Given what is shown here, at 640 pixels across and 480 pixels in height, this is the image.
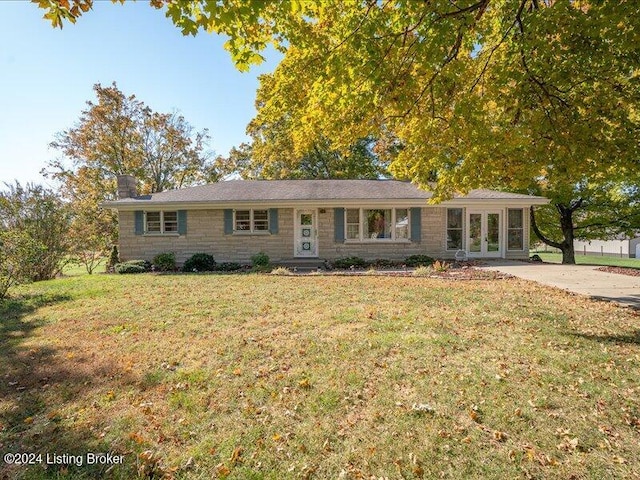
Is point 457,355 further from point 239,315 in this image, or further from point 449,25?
point 449,25

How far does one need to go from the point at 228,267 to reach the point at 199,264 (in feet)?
3.77

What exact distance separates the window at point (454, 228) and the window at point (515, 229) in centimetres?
229

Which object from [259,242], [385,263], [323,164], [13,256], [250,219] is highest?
[323,164]

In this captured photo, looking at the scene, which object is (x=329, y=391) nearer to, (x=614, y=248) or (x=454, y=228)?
(x=454, y=228)

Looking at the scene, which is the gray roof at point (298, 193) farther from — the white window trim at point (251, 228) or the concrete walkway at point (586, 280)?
the concrete walkway at point (586, 280)

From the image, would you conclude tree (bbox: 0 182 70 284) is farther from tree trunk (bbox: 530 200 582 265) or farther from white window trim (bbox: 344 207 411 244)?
tree trunk (bbox: 530 200 582 265)

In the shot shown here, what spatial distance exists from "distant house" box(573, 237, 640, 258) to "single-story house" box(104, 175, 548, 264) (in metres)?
24.6

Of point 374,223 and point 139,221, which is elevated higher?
point 139,221

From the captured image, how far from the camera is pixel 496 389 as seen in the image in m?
3.77

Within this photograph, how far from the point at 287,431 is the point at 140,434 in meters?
1.29

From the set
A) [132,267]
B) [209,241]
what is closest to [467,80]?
[209,241]

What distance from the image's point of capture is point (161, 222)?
16.2 meters

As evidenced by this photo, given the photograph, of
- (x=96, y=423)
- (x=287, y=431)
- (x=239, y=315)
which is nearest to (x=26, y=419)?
(x=96, y=423)

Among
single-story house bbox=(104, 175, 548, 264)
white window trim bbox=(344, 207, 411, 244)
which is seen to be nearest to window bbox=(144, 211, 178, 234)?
single-story house bbox=(104, 175, 548, 264)
